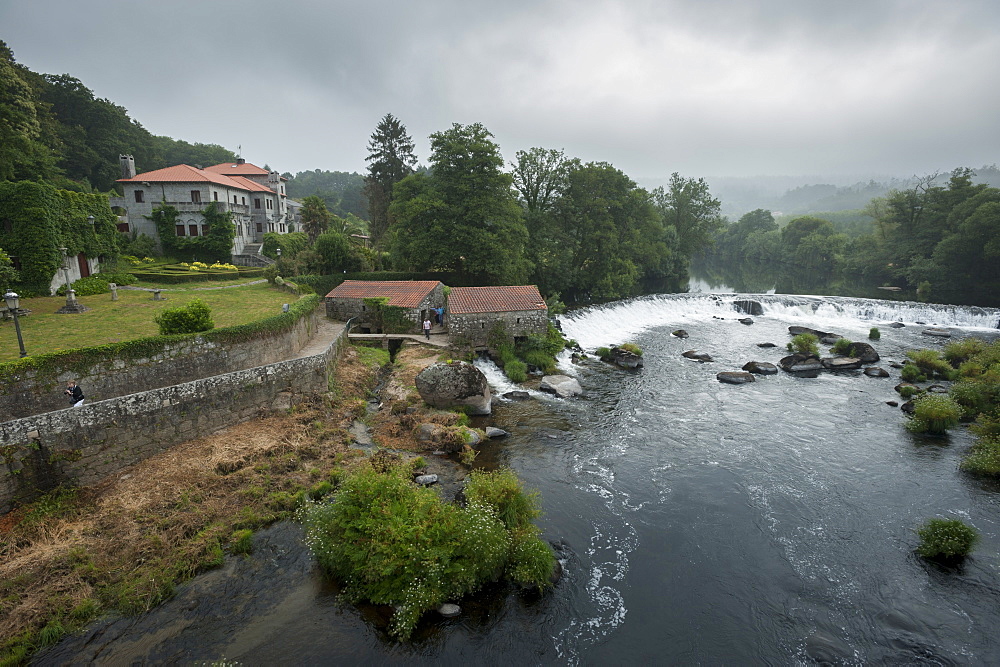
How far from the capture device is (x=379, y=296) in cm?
2888

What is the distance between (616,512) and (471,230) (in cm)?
2689

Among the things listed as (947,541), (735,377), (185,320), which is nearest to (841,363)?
(735,377)

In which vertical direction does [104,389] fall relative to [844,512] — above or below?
above

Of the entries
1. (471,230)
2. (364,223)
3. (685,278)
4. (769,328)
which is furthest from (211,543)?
(364,223)

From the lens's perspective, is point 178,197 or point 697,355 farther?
point 178,197

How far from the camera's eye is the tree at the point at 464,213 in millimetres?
36344

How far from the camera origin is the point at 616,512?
1377 centimetres

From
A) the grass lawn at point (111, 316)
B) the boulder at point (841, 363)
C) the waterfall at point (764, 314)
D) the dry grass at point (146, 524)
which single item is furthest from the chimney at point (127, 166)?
the boulder at point (841, 363)

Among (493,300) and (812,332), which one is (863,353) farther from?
(493,300)

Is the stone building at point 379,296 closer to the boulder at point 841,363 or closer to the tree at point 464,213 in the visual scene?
the tree at point 464,213

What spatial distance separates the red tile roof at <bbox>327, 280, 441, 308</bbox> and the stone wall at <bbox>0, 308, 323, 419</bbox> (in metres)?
8.54

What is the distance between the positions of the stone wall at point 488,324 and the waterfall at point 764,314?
6.34 m

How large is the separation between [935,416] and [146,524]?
27.8 metres

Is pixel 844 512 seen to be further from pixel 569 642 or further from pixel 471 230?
pixel 471 230
